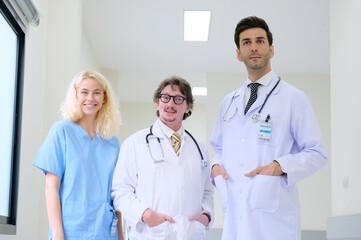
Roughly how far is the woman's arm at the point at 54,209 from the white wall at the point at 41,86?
894 millimetres

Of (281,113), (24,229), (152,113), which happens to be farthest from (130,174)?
(152,113)

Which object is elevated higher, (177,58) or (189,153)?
(177,58)

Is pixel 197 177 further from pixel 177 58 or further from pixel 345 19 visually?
pixel 177 58

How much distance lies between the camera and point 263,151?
7.36 ft

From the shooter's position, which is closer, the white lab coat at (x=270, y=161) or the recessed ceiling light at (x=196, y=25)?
the white lab coat at (x=270, y=161)

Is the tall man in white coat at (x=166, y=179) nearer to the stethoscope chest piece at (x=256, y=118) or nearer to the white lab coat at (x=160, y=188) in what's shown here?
the white lab coat at (x=160, y=188)

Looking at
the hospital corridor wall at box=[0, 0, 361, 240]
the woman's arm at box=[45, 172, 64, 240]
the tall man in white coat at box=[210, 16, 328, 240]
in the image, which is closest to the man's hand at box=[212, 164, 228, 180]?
the tall man in white coat at box=[210, 16, 328, 240]

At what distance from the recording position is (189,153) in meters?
2.52

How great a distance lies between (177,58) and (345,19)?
13.4 feet

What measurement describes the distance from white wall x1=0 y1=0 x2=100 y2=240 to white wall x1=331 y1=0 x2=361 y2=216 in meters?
1.96

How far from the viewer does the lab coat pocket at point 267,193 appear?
215 cm

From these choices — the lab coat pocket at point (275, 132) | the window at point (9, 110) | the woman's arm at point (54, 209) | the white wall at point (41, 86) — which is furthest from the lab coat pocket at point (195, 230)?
the white wall at point (41, 86)

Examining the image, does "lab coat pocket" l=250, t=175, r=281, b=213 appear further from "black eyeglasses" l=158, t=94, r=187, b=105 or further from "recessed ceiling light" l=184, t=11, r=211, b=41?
"recessed ceiling light" l=184, t=11, r=211, b=41

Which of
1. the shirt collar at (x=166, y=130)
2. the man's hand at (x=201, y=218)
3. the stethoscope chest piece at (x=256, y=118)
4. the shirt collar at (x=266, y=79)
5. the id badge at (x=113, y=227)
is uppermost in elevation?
the shirt collar at (x=266, y=79)
